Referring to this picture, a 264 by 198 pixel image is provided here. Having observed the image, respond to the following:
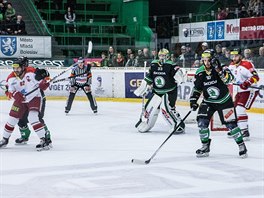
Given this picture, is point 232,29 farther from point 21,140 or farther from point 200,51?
point 21,140

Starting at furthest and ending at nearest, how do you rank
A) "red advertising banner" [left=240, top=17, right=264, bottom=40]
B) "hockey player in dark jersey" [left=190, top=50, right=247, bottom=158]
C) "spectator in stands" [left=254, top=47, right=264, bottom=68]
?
"red advertising banner" [left=240, top=17, right=264, bottom=40] < "spectator in stands" [left=254, top=47, right=264, bottom=68] < "hockey player in dark jersey" [left=190, top=50, right=247, bottom=158]

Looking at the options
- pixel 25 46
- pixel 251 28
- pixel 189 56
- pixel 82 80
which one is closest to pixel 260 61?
pixel 251 28

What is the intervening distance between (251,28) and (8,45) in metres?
6.76

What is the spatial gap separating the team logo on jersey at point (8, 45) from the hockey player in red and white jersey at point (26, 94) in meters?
9.16

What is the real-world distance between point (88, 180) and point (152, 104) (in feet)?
12.2

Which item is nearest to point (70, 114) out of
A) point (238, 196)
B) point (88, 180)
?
point (88, 180)

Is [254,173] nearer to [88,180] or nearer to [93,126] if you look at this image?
[88,180]

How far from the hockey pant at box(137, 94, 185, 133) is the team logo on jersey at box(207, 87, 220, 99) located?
219cm

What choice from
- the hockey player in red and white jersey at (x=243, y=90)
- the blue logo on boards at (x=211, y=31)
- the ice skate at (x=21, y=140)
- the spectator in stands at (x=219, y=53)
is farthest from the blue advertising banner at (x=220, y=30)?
the ice skate at (x=21, y=140)

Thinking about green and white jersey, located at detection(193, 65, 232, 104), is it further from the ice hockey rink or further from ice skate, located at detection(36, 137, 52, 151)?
ice skate, located at detection(36, 137, 52, 151)

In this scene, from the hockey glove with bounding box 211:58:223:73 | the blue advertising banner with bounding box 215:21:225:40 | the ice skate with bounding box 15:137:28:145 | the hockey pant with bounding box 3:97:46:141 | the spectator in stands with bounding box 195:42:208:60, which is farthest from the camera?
the blue advertising banner with bounding box 215:21:225:40

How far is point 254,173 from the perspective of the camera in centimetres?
562

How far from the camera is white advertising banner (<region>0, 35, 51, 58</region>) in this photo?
631 inches

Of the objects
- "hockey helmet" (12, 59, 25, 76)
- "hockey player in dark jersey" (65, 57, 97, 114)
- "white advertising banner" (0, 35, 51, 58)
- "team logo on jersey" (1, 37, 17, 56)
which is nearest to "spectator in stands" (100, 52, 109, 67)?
"white advertising banner" (0, 35, 51, 58)
